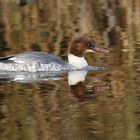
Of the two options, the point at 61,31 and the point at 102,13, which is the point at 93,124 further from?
the point at 102,13

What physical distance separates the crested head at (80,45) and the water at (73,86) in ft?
1.05

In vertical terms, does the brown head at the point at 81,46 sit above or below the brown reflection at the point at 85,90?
above

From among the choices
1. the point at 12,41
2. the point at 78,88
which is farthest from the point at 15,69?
the point at 12,41

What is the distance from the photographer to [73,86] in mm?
9492

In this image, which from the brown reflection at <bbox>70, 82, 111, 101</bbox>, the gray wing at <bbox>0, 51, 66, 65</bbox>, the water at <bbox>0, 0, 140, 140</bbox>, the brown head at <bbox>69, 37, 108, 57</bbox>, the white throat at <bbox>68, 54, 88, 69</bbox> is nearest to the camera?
the water at <bbox>0, 0, 140, 140</bbox>

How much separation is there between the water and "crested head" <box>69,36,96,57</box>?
319 millimetres

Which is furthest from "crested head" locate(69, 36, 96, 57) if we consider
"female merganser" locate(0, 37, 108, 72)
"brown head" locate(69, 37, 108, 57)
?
"female merganser" locate(0, 37, 108, 72)

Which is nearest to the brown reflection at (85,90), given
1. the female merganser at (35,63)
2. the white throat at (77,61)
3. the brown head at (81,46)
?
the female merganser at (35,63)

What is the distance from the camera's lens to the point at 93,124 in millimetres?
7156

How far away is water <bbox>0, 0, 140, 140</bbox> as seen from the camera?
22.9 ft

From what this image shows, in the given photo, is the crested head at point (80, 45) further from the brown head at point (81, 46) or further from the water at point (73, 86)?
the water at point (73, 86)

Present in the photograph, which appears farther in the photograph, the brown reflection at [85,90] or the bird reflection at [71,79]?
the bird reflection at [71,79]

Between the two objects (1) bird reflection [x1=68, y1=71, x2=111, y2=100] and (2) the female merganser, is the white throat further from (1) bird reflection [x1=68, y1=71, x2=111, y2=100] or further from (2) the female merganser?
(1) bird reflection [x1=68, y1=71, x2=111, y2=100]

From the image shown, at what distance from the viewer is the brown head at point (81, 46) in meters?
11.3
